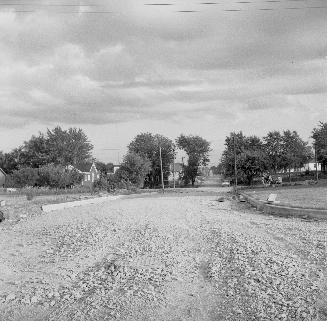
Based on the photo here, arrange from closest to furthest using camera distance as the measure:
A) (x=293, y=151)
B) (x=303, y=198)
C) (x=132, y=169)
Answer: (x=303, y=198), (x=132, y=169), (x=293, y=151)

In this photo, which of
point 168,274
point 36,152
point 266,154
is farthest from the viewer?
point 36,152

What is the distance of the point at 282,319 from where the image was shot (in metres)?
5.72

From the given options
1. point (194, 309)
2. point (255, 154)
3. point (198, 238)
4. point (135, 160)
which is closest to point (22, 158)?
point (135, 160)

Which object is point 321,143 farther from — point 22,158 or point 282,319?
point 22,158

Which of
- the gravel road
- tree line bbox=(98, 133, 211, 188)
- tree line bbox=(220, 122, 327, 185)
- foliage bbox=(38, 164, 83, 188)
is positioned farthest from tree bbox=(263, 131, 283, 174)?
the gravel road

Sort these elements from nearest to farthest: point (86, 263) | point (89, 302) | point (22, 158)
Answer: point (89, 302)
point (86, 263)
point (22, 158)

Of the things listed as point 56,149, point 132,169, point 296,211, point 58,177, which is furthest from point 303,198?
point 56,149

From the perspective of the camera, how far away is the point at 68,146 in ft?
300

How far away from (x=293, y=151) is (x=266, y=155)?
24.0ft

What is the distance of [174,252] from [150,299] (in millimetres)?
3617

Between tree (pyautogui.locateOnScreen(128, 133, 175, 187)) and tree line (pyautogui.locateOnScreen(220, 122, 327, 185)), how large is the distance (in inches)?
619

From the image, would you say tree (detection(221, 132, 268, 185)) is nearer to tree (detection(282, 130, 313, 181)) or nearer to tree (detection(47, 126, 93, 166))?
tree (detection(282, 130, 313, 181))

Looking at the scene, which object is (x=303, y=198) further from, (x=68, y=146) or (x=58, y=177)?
(x=68, y=146)

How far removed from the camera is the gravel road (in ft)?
20.6
